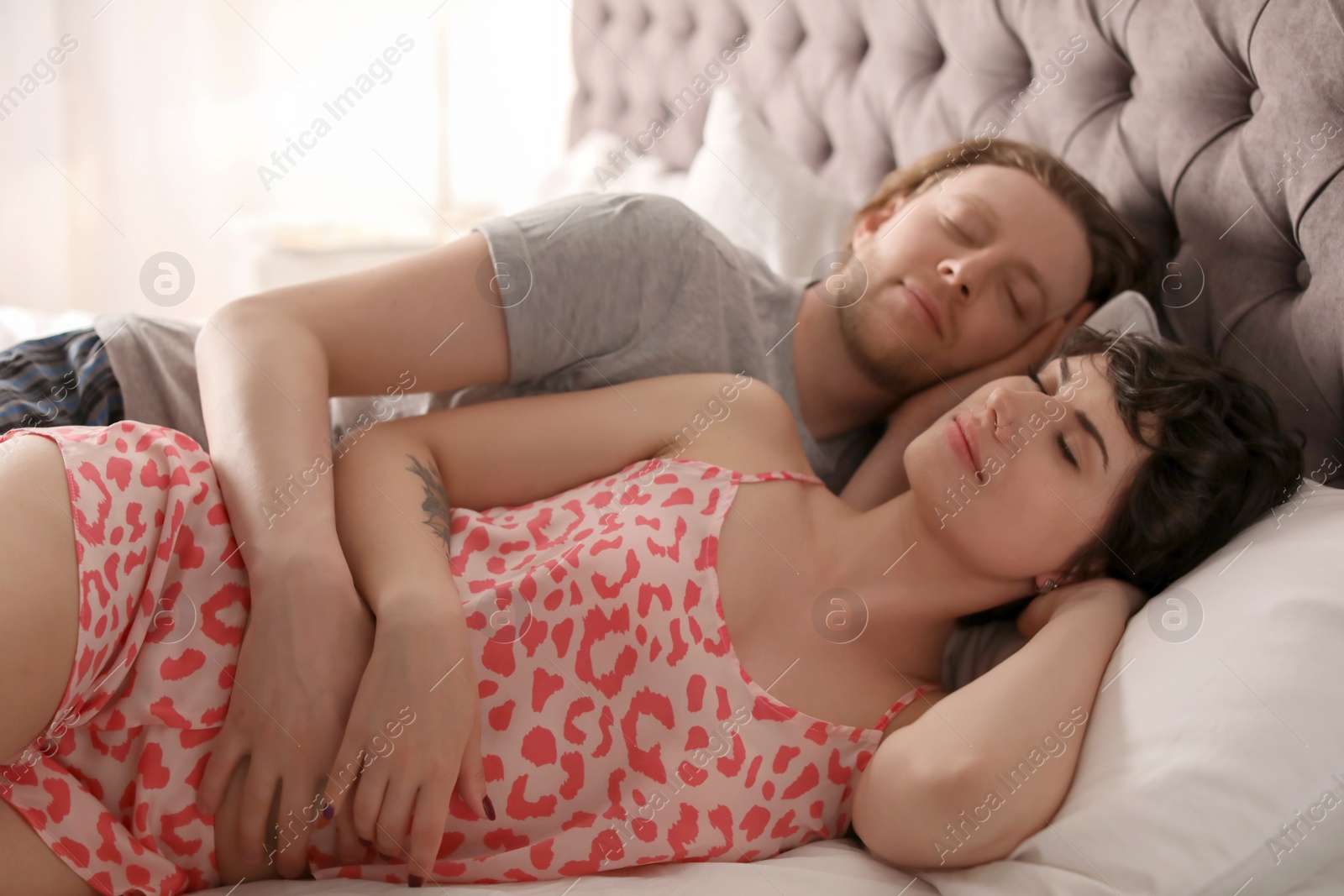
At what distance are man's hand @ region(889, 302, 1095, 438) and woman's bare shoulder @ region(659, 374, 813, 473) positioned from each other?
306mm

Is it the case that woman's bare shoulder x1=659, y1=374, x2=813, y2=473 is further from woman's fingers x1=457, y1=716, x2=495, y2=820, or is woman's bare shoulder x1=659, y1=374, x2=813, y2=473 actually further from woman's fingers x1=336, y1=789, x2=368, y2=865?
woman's fingers x1=336, y1=789, x2=368, y2=865

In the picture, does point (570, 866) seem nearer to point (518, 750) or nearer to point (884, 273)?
point (518, 750)

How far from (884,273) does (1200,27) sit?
52 centimetres

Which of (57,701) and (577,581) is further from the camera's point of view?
(577,581)

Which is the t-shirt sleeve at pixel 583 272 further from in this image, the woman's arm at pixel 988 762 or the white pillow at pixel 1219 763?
the white pillow at pixel 1219 763

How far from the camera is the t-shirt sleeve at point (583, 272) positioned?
1115 mm

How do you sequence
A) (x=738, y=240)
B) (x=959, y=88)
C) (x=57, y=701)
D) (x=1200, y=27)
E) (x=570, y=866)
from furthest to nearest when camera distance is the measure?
(x=738, y=240)
(x=959, y=88)
(x=1200, y=27)
(x=570, y=866)
(x=57, y=701)

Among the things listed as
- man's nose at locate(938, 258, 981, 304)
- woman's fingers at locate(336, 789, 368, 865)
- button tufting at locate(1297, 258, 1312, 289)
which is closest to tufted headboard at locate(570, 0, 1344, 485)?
button tufting at locate(1297, 258, 1312, 289)

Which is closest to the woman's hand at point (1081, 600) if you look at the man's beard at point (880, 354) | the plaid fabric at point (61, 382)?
the man's beard at point (880, 354)

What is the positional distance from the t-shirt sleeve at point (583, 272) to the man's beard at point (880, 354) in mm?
286

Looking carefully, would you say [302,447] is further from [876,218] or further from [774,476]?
[876,218]

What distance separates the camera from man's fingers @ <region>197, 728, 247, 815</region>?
31.0 inches

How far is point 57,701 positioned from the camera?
28.5 inches

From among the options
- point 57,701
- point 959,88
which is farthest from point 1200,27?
point 57,701
